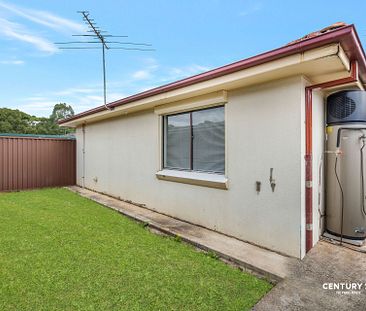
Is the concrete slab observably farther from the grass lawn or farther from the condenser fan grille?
the condenser fan grille

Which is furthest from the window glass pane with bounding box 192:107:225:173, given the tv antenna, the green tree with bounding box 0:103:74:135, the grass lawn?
the green tree with bounding box 0:103:74:135

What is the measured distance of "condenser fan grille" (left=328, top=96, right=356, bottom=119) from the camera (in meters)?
3.68

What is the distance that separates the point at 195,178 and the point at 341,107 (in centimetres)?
264

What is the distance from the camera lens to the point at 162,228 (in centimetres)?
462

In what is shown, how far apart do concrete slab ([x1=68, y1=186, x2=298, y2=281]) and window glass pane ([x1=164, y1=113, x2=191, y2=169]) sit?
121 cm

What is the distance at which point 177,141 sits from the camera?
5.50m

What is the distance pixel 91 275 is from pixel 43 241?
154 cm

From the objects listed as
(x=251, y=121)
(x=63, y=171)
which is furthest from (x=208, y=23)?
(x=63, y=171)

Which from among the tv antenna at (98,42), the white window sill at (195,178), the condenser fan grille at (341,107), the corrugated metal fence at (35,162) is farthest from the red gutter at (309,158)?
the corrugated metal fence at (35,162)

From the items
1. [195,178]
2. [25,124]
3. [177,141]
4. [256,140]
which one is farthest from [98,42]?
[25,124]

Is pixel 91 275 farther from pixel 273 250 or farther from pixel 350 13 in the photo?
pixel 350 13

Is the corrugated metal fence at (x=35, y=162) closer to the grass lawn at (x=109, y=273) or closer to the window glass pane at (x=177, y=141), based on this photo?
the grass lawn at (x=109, y=273)

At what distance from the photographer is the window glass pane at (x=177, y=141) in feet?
17.2

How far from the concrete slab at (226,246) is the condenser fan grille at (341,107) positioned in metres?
2.22
